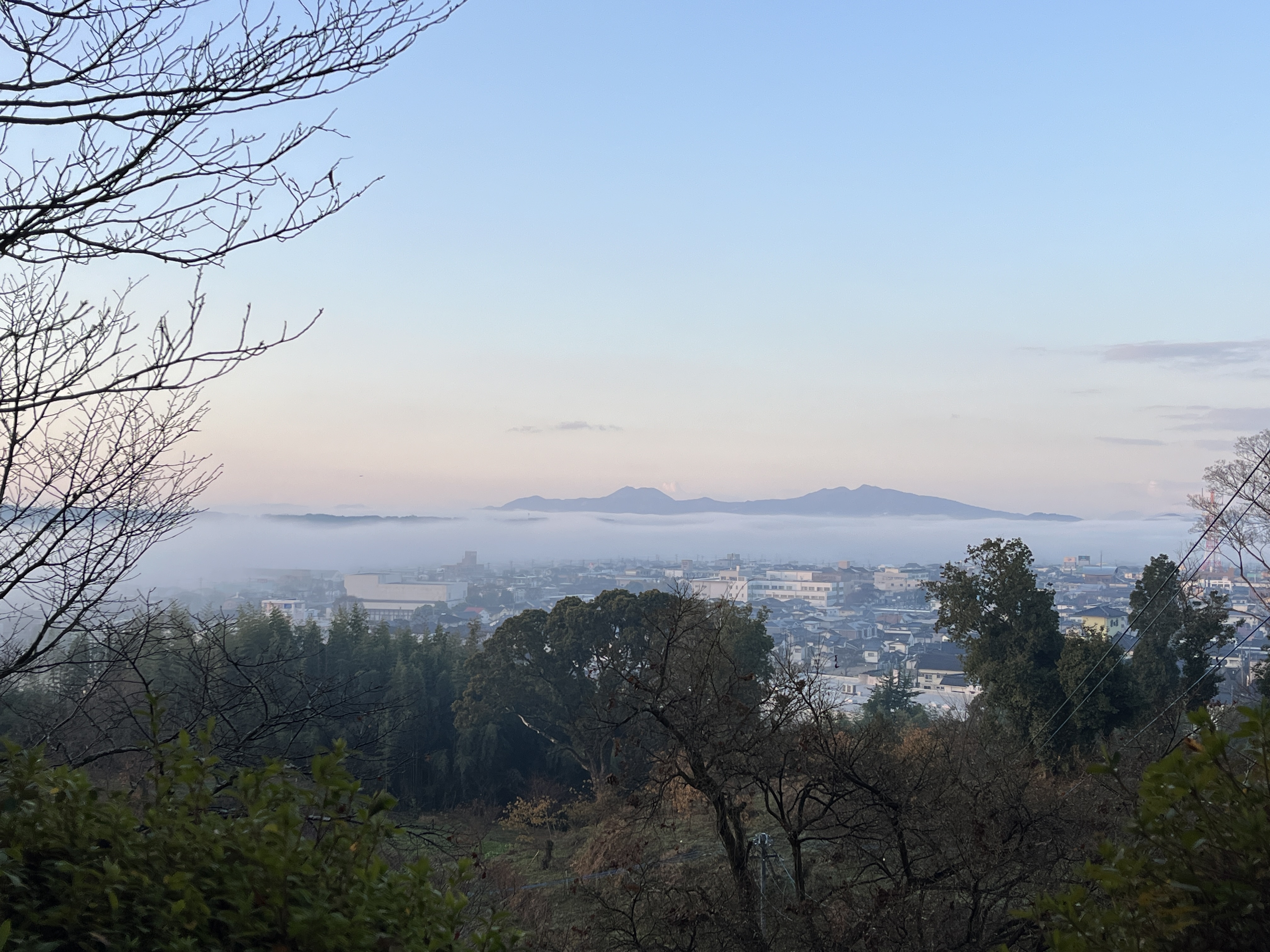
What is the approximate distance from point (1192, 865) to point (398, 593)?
56.3 meters

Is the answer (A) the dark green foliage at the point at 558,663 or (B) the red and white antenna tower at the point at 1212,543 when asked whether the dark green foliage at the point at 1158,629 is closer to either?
(B) the red and white antenna tower at the point at 1212,543

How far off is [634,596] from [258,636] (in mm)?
10961

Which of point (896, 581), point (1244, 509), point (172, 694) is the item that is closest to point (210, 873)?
point (172, 694)

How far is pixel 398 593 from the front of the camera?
180ft

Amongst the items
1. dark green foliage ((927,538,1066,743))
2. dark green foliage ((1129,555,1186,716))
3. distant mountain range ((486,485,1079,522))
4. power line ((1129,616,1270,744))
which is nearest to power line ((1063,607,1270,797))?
power line ((1129,616,1270,744))

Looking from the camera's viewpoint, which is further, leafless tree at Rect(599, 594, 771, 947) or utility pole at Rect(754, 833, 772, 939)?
leafless tree at Rect(599, 594, 771, 947)

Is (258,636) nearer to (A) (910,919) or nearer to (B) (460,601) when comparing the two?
(A) (910,919)

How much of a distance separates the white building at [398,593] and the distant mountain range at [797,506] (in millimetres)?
37086

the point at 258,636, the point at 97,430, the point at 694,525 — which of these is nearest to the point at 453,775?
the point at 258,636

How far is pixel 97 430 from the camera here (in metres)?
4.12

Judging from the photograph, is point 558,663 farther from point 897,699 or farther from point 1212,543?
point 1212,543

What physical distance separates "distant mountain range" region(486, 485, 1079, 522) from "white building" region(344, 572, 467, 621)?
122ft

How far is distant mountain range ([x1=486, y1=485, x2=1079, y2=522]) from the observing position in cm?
9444

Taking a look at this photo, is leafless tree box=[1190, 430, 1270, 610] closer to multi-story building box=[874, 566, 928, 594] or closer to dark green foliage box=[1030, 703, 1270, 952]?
dark green foliage box=[1030, 703, 1270, 952]
